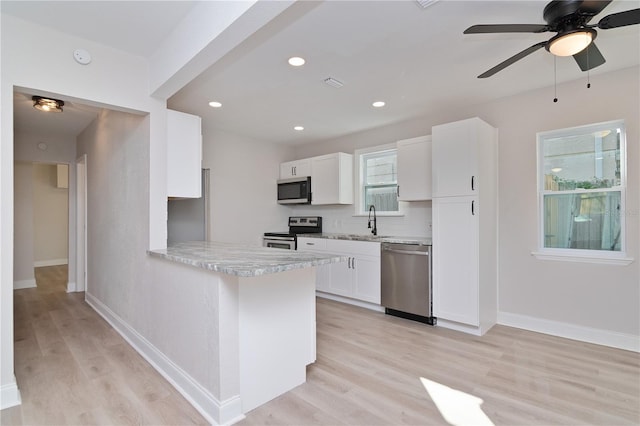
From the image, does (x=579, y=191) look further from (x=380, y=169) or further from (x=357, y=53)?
(x=357, y=53)

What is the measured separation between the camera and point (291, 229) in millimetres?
5645

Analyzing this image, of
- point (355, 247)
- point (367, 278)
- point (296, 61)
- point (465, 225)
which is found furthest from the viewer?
point (355, 247)

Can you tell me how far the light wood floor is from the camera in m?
1.91

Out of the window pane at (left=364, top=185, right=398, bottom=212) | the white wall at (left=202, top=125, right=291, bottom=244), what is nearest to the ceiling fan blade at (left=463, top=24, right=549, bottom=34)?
the window pane at (left=364, top=185, right=398, bottom=212)

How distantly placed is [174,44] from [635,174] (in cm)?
394

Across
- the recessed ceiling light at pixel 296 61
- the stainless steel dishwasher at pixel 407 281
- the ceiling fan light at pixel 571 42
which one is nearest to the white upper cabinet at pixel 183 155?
the recessed ceiling light at pixel 296 61

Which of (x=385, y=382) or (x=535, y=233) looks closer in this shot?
(x=385, y=382)

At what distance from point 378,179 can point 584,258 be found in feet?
8.17

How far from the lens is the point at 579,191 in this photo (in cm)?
317

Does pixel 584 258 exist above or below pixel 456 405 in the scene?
above

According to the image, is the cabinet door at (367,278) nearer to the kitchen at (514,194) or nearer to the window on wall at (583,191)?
the kitchen at (514,194)

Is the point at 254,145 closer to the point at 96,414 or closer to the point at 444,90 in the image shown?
the point at 444,90

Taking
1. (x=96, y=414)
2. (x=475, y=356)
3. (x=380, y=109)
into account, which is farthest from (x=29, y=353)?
(x=380, y=109)

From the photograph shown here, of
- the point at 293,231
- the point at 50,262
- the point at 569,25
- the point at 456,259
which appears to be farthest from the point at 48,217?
the point at 569,25
